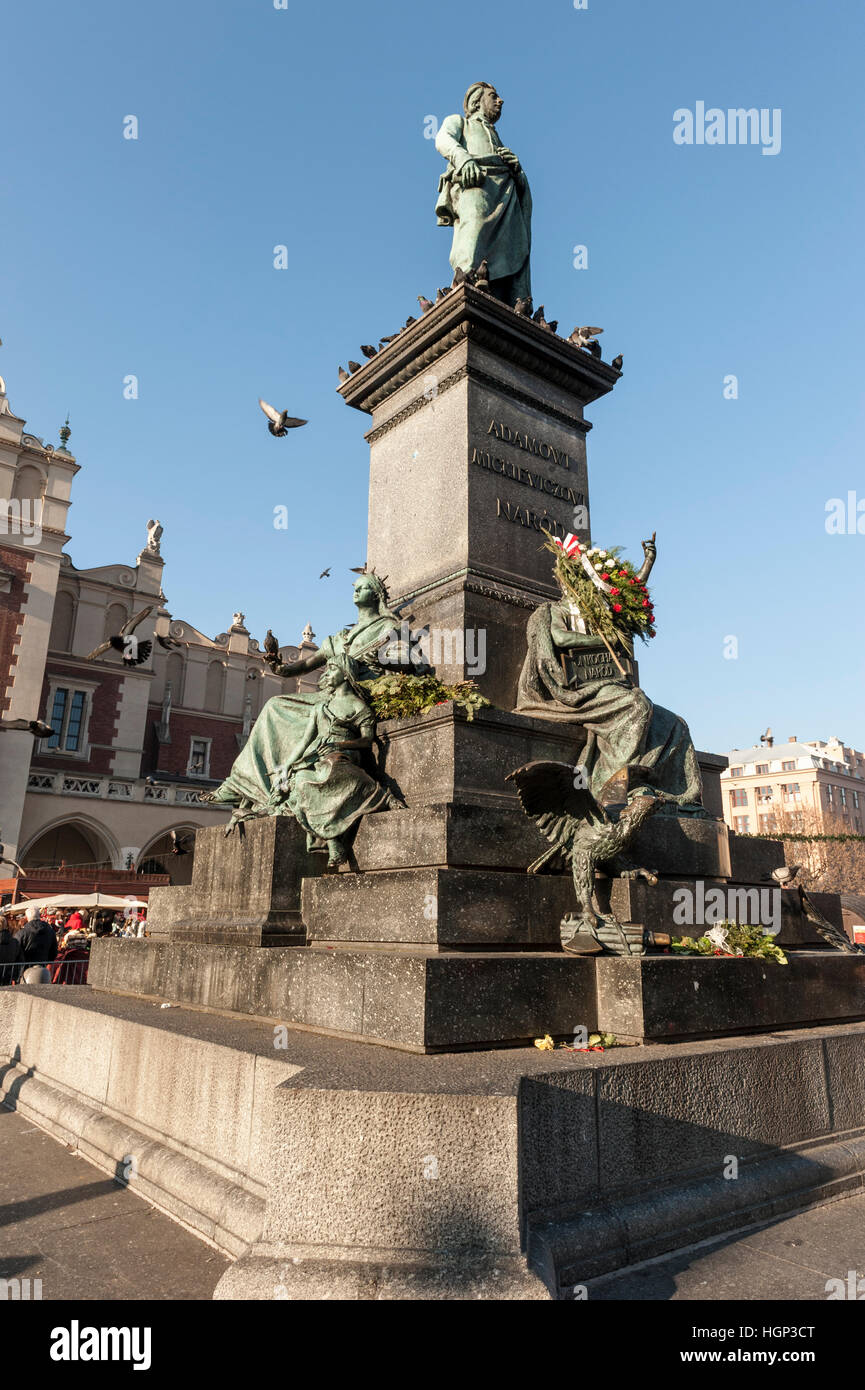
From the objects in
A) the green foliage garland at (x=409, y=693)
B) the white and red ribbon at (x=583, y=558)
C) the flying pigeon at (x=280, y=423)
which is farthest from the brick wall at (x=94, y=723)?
the white and red ribbon at (x=583, y=558)

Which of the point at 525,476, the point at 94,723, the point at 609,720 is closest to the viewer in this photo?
the point at 609,720

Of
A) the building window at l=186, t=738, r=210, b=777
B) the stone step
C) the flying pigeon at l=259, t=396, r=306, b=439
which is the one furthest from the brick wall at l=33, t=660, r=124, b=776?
the stone step

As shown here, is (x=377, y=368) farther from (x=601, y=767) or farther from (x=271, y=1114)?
(x=271, y=1114)

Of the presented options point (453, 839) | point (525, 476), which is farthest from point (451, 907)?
point (525, 476)

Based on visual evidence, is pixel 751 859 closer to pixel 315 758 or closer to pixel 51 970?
pixel 315 758

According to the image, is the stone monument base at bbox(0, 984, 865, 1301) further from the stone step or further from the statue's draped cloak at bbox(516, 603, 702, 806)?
the statue's draped cloak at bbox(516, 603, 702, 806)

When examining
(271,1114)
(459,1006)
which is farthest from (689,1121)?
(271,1114)

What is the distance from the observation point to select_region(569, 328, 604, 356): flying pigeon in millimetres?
9625

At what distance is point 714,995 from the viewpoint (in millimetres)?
5262

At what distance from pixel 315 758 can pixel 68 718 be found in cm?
3629

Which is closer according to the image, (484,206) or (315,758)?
(315,758)

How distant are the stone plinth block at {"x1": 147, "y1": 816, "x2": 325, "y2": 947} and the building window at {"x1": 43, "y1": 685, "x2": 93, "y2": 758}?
3454cm

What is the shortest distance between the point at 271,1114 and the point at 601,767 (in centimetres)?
445

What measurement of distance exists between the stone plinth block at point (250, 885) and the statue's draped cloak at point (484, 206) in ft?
22.8
